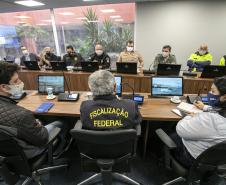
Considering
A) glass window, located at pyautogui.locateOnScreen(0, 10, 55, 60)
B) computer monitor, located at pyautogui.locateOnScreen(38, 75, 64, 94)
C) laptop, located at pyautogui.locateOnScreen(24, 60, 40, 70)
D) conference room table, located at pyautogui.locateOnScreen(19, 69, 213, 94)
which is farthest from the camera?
glass window, located at pyautogui.locateOnScreen(0, 10, 55, 60)

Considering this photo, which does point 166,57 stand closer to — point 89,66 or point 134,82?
point 134,82

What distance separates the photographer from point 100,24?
5.57 m

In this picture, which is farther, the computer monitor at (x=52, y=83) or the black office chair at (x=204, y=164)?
the computer monitor at (x=52, y=83)

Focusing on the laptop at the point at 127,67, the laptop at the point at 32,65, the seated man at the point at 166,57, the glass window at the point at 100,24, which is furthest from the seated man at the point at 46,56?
the seated man at the point at 166,57

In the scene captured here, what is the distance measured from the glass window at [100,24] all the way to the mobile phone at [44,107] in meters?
3.75

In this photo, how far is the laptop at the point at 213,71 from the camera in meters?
2.78

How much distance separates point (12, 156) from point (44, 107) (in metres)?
0.72

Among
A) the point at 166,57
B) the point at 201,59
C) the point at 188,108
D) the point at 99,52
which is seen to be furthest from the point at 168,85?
the point at 201,59

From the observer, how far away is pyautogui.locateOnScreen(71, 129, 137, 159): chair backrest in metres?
1.06

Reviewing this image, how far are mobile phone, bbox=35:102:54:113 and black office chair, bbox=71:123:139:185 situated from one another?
0.75 m

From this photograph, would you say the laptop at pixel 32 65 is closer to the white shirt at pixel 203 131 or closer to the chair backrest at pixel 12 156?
the chair backrest at pixel 12 156

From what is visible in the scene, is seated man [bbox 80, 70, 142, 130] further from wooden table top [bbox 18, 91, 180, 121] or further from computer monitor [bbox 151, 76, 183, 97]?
computer monitor [bbox 151, 76, 183, 97]

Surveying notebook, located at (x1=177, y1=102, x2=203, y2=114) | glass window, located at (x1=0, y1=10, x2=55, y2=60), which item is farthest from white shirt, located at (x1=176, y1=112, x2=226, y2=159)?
glass window, located at (x1=0, y1=10, x2=55, y2=60)

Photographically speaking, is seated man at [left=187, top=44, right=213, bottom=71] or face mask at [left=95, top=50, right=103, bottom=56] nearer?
face mask at [left=95, top=50, right=103, bottom=56]
